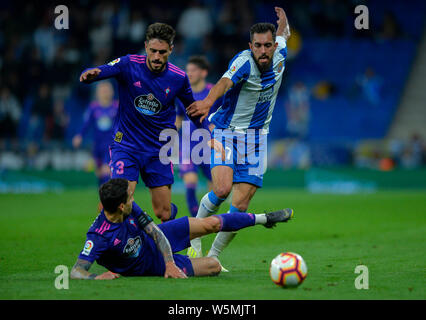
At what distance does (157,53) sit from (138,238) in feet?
7.66

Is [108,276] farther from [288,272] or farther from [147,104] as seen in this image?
[147,104]

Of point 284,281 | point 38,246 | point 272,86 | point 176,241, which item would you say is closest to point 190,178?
point 38,246

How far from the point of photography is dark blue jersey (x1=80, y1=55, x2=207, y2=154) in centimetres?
812

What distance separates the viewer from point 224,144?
27.5 feet

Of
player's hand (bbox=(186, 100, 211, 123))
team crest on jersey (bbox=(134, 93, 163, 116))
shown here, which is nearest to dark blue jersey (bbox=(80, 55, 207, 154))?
team crest on jersey (bbox=(134, 93, 163, 116))

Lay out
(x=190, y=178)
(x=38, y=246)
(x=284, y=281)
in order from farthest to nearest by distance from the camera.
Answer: (x=190, y=178) → (x=38, y=246) → (x=284, y=281)

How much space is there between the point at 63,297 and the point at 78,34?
19915 mm

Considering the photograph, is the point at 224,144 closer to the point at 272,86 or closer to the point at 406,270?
the point at 272,86

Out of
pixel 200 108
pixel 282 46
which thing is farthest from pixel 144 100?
pixel 282 46

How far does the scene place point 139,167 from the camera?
834cm

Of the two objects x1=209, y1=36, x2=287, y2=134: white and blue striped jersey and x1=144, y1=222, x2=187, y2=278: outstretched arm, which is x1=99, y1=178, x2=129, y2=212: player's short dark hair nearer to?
x1=144, y1=222, x2=187, y2=278: outstretched arm

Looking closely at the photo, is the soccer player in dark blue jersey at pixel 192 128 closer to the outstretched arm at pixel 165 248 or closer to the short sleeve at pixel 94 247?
the outstretched arm at pixel 165 248

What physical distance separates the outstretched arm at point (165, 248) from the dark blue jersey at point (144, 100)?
1729 millimetres

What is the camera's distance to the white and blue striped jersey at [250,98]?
27.1 ft
